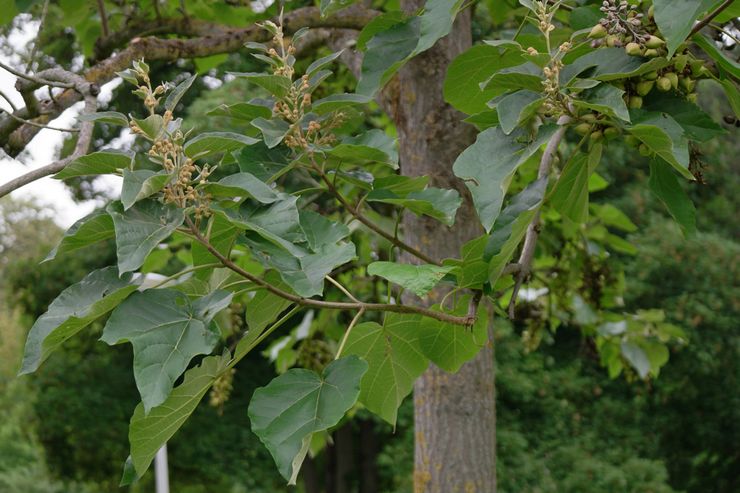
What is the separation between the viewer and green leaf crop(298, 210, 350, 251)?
98cm

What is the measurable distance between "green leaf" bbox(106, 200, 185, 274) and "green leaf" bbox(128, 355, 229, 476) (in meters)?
0.19

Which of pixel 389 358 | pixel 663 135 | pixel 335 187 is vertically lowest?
pixel 389 358

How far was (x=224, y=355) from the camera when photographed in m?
1.01

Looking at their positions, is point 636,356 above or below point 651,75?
below

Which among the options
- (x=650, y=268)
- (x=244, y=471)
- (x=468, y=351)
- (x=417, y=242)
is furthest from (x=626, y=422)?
(x=468, y=351)

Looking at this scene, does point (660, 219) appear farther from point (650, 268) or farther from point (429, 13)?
point (429, 13)

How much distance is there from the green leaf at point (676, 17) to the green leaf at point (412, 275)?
0.32 m

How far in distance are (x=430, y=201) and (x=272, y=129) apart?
223mm

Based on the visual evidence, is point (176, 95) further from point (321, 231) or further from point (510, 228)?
point (510, 228)

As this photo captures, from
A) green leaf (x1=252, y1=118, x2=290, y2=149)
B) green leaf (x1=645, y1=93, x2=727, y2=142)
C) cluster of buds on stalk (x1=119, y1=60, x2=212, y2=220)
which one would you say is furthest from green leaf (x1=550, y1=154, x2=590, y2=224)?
cluster of buds on stalk (x1=119, y1=60, x2=212, y2=220)

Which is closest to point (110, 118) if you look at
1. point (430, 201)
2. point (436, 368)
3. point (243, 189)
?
point (243, 189)

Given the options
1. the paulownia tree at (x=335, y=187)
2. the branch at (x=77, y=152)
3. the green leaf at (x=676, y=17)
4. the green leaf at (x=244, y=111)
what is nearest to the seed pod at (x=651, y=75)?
the paulownia tree at (x=335, y=187)

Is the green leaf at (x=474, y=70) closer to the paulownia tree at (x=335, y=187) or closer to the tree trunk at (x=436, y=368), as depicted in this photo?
the paulownia tree at (x=335, y=187)

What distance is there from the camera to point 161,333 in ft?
2.86
